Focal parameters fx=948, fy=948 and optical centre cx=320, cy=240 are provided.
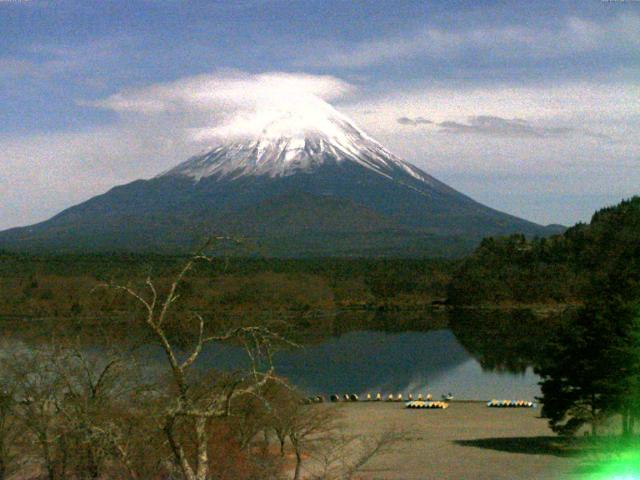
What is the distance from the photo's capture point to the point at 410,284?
83.6m

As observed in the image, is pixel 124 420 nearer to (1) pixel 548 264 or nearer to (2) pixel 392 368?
(2) pixel 392 368

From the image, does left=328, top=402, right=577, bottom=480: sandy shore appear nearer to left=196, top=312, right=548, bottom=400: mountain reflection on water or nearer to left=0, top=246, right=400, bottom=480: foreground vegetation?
left=0, top=246, right=400, bottom=480: foreground vegetation

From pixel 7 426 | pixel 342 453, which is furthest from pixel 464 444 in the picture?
pixel 7 426

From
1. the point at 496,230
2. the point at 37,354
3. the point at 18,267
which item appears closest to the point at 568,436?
the point at 37,354

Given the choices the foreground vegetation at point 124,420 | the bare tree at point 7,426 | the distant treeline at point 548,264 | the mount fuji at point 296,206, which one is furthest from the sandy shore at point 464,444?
the mount fuji at point 296,206

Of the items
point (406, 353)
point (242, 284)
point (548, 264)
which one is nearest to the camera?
point (406, 353)

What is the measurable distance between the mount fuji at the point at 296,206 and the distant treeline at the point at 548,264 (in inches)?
1453

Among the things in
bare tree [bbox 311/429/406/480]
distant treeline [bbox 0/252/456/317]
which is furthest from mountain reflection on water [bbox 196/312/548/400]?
bare tree [bbox 311/429/406/480]

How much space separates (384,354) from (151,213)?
5020 inches

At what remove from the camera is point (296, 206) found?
164 metres

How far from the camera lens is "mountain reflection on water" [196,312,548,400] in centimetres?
3544

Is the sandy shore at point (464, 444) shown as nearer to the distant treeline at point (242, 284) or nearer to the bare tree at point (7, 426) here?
the bare tree at point (7, 426)

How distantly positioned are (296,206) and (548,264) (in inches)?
3248

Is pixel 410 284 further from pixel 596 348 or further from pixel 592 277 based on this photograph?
pixel 596 348
